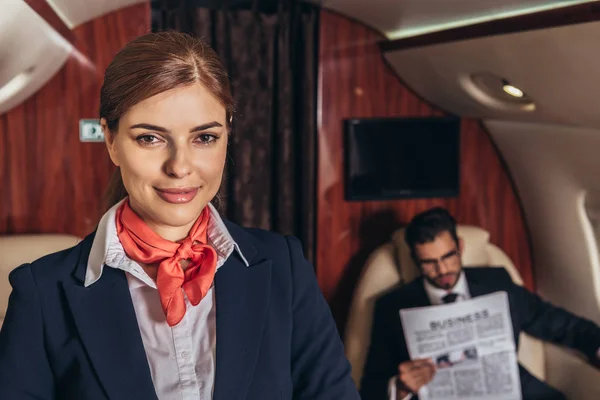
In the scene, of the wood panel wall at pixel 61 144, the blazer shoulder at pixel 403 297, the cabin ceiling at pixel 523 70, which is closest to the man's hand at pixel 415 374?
the blazer shoulder at pixel 403 297

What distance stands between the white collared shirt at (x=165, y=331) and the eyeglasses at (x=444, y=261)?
5.47 ft

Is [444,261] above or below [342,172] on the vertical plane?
below

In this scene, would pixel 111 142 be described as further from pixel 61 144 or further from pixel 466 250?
pixel 466 250

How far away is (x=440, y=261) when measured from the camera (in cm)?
273

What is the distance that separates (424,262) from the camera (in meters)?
2.75

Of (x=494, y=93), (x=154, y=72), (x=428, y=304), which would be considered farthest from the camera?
(x=494, y=93)

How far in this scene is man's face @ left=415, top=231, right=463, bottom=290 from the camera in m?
2.73

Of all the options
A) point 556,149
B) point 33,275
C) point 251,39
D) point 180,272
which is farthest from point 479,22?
point 33,275

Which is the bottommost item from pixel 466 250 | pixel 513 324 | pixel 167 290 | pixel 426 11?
pixel 513 324

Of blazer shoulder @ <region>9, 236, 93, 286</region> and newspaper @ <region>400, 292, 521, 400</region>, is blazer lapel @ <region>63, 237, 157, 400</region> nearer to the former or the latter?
blazer shoulder @ <region>9, 236, 93, 286</region>

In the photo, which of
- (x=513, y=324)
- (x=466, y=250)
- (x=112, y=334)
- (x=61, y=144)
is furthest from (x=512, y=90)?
(x=112, y=334)

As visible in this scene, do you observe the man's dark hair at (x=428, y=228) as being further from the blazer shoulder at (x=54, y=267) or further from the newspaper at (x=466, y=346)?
the blazer shoulder at (x=54, y=267)

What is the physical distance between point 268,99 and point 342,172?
472 mm

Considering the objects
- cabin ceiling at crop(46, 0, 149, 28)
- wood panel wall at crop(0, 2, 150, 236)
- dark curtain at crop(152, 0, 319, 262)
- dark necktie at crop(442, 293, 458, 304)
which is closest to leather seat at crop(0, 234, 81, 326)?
wood panel wall at crop(0, 2, 150, 236)
